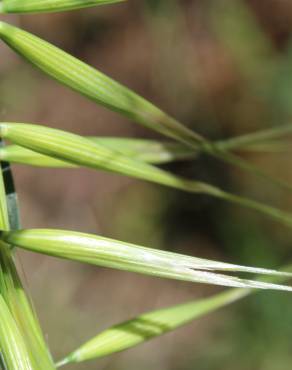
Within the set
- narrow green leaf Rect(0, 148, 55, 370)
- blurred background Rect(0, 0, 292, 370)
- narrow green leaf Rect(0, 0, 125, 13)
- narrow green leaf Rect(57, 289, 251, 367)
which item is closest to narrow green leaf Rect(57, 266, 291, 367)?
narrow green leaf Rect(57, 289, 251, 367)

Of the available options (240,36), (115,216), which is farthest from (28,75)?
(240,36)

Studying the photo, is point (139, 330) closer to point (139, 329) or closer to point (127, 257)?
point (139, 329)

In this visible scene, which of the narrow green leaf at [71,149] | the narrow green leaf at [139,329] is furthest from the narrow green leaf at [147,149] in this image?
the narrow green leaf at [139,329]

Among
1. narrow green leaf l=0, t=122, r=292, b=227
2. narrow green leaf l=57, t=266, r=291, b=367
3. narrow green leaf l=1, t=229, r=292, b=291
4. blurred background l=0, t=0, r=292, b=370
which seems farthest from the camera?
blurred background l=0, t=0, r=292, b=370

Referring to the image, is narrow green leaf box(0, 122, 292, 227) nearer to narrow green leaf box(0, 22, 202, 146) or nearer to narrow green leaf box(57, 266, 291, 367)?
narrow green leaf box(0, 22, 202, 146)

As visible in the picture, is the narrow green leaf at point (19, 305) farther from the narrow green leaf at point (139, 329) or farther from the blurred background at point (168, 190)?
the blurred background at point (168, 190)

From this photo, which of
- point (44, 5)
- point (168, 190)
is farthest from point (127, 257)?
point (168, 190)
